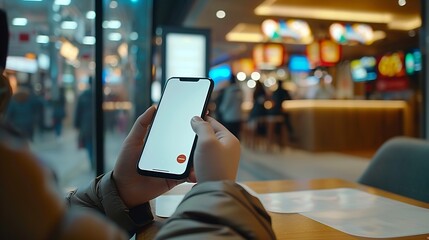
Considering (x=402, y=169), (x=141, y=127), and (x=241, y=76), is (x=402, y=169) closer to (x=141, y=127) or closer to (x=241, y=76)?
(x=141, y=127)

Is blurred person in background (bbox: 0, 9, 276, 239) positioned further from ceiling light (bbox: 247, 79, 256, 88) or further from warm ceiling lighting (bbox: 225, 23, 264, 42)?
ceiling light (bbox: 247, 79, 256, 88)

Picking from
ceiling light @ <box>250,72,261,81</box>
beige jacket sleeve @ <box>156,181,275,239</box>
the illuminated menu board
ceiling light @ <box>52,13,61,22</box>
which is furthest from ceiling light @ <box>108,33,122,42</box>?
ceiling light @ <box>250,72,261,81</box>

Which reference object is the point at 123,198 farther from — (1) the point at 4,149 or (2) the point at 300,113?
(2) the point at 300,113

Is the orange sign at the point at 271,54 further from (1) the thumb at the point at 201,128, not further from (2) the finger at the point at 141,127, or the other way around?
(1) the thumb at the point at 201,128

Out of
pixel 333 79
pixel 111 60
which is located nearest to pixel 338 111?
pixel 333 79

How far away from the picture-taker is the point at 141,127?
828 mm

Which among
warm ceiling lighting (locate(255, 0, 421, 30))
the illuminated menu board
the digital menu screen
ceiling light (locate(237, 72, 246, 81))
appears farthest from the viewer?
ceiling light (locate(237, 72, 246, 81))

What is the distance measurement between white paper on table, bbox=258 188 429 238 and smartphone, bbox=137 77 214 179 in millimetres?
299

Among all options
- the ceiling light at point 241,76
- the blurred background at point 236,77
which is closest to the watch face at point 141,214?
the blurred background at point 236,77

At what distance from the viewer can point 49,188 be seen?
0.35 meters

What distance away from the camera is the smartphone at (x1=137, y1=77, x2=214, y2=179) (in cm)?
76

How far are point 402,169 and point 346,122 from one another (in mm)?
6224

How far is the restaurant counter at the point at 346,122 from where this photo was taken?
7.06 metres

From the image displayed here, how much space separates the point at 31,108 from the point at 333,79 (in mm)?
7986
